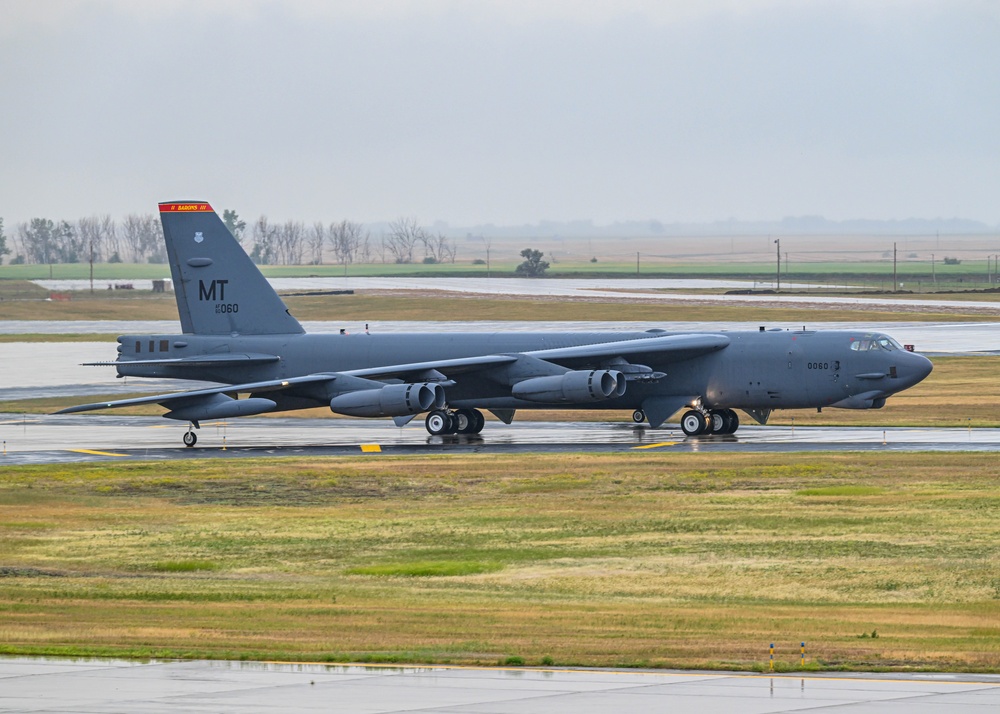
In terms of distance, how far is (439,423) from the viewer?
38.0 meters

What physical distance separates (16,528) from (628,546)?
9.67 m

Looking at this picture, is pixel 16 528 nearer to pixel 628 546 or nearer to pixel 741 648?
pixel 628 546

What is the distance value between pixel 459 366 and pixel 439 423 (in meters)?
1.77

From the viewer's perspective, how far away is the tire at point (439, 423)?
37938 mm

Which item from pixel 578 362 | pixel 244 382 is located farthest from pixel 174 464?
pixel 578 362

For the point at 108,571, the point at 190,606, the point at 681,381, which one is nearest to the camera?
the point at 190,606

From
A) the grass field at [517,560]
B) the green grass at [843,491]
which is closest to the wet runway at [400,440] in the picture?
the grass field at [517,560]

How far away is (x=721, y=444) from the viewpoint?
34469 millimetres

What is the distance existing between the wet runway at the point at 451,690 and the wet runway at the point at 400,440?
19.8 meters

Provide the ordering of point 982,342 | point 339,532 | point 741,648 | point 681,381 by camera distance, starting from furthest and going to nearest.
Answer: point 982,342
point 681,381
point 339,532
point 741,648

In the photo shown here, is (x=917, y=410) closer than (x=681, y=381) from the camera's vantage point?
No

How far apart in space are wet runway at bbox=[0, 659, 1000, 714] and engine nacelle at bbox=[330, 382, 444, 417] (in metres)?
22.0

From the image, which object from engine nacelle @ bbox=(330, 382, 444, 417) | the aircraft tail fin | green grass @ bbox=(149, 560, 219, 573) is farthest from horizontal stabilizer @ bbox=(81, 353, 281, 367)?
green grass @ bbox=(149, 560, 219, 573)

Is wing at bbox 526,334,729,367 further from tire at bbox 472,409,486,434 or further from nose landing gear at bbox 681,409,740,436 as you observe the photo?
tire at bbox 472,409,486,434
